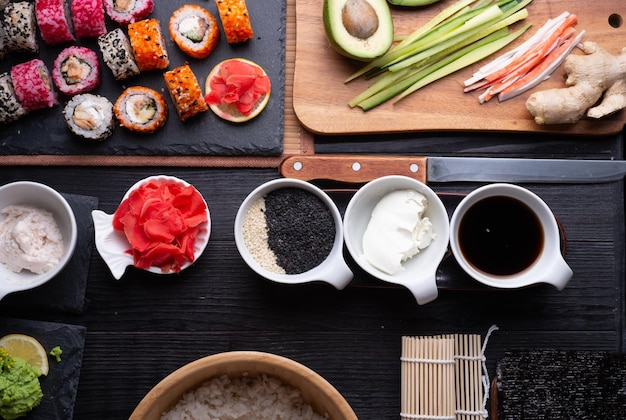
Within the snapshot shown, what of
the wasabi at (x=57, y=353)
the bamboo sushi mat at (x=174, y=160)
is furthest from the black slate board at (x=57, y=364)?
the bamboo sushi mat at (x=174, y=160)

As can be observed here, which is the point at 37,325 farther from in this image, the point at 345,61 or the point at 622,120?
the point at 622,120

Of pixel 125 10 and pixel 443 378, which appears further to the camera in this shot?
pixel 125 10

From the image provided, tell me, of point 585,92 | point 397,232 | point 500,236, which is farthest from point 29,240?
Answer: point 585,92

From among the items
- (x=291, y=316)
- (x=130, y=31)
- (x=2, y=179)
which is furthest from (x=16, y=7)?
(x=291, y=316)

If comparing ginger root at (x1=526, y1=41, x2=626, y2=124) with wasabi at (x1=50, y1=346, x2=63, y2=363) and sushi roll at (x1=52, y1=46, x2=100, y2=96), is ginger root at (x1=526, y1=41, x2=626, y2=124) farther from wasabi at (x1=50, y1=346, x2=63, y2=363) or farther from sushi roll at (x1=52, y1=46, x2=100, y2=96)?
wasabi at (x1=50, y1=346, x2=63, y2=363)

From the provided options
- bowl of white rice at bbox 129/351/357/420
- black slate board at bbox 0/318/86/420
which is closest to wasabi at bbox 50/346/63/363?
black slate board at bbox 0/318/86/420

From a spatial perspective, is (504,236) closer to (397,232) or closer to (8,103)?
(397,232)
